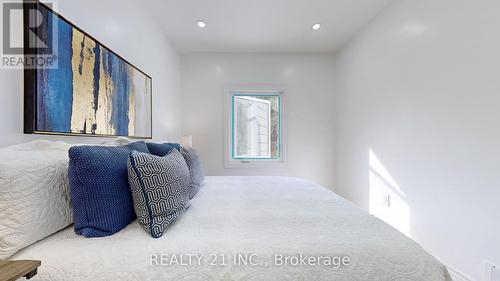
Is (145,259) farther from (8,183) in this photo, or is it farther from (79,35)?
(79,35)

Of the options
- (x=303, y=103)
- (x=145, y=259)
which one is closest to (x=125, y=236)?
(x=145, y=259)

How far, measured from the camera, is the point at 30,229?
0.87 meters

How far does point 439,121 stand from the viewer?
1.91m

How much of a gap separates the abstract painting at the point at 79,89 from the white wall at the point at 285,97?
1.74 meters

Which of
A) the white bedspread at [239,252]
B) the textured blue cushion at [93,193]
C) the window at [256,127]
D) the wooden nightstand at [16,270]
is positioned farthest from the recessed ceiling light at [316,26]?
the wooden nightstand at [16,270]

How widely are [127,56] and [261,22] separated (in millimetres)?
1586

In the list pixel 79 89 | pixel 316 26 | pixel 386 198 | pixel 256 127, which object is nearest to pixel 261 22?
pixel 316 26

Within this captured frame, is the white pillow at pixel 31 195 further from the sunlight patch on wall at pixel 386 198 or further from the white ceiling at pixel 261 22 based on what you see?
the sunlight patch on wall at pixel 386 198

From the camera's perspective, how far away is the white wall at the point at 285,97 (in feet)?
12.6

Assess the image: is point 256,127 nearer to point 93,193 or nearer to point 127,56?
point 127,56

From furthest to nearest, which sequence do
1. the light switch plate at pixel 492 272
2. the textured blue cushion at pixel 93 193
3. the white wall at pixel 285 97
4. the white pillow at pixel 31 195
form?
1. the white wall at pixel 285 97
2. the light switch plate at pixel 492 272
3. the textured blue cushion at pixel 93 193
4. the white pillow at pixel 31 195

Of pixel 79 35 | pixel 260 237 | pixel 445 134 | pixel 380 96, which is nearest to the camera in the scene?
pixel 260 237

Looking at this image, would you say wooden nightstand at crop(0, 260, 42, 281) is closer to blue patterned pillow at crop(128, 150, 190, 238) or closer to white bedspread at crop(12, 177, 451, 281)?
white bedspread at crop(12, 177, 451, 281)

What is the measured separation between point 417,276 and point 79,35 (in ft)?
6.66
